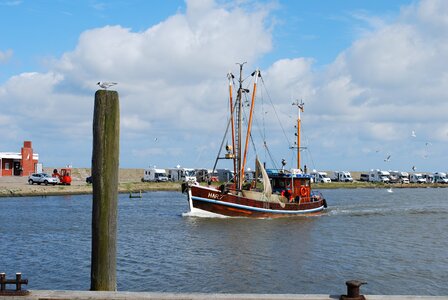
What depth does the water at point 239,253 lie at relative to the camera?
21.5 meters

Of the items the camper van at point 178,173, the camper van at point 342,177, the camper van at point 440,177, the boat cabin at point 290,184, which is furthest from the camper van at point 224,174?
the camper van at point 440,177

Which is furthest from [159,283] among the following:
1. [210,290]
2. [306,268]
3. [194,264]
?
[306,268]

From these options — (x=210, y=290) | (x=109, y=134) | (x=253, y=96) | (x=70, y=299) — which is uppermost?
(x=253, y=96)

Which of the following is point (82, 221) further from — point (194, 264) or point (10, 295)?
point (10, 295)

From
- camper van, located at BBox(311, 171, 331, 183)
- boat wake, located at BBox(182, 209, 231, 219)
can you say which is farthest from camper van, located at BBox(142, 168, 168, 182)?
boat wake, located at BBox(182, 209, 231, 219)

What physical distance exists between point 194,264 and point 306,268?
4969 millimetres

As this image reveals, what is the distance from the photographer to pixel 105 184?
9.89 m

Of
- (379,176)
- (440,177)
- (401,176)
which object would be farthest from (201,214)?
(440,177)

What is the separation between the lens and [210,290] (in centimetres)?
2031

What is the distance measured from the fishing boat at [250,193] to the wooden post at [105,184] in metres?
36.8

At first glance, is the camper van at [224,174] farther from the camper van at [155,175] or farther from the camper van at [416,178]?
the camper van at [416,178]

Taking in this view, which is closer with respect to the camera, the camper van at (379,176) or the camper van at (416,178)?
the camper van at (379,176)

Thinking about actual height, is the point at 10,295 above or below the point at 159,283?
above

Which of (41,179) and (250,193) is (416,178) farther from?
(250,193)
